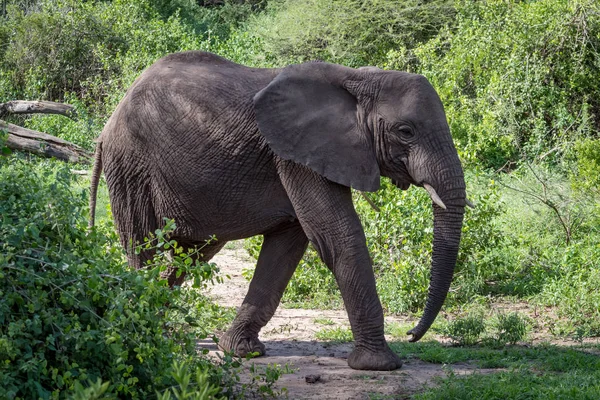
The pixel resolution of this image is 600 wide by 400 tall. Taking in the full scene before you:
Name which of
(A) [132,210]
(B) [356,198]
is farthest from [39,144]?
(A) [132,210]

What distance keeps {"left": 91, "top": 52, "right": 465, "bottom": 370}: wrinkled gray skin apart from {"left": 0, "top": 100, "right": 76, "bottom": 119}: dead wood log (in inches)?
323

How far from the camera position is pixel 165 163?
257 inches

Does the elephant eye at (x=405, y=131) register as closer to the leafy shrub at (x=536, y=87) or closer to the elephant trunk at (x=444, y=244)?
the elephant trunk at (x=444, y=244)

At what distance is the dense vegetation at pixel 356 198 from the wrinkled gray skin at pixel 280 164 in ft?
1.75

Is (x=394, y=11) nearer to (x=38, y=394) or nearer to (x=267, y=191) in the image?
(x=267, y=191)

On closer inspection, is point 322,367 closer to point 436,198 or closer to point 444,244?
point 444,244

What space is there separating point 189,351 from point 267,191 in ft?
6.24

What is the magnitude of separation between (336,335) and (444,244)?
5.31 feet

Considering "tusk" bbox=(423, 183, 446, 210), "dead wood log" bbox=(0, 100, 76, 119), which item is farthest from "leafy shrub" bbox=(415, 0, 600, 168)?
"tusk" bbox=(423, 183, 446, 210)

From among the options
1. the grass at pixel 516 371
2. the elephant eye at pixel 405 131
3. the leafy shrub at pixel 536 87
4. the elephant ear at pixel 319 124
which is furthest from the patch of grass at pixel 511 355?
the leafy shrub at pixel 536 87

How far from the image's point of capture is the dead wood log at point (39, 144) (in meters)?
12.7

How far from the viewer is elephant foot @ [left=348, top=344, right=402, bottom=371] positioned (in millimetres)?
5984

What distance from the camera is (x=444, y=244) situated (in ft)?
19.4

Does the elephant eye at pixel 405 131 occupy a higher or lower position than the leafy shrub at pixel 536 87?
lower
